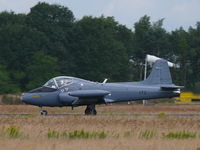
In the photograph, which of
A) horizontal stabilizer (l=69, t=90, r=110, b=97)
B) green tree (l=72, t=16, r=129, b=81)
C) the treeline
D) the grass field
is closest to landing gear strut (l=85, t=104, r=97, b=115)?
horizontal stabilizer (l=69, t=90, r=110, b=97)

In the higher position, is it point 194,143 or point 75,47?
point 75,47

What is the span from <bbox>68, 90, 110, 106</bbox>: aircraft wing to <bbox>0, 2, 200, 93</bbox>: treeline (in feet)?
111

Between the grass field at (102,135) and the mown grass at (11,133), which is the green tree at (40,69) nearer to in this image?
the grass field at (102,135)

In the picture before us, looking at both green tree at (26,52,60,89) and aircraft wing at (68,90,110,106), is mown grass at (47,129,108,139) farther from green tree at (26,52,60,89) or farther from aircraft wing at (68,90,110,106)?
green tree at (26,52,60,89)

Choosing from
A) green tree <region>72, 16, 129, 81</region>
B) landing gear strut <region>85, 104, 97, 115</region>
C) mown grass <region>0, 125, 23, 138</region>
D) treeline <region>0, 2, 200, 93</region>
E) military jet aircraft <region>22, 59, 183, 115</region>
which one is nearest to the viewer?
mown grass <region>0, 125, 23, 138</region>

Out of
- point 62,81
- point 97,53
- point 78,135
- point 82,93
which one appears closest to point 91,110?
point 82,93

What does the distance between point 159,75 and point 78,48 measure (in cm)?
4748

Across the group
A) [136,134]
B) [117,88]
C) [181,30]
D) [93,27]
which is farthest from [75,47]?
[136,134]

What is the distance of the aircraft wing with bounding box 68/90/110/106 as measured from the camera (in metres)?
34.1

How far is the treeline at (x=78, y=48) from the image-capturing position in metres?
75.0

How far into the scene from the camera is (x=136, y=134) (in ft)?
71.9

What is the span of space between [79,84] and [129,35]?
64.4 m

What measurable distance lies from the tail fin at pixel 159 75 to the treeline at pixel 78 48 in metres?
32.3

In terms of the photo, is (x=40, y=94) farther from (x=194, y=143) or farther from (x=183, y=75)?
(x=183, y=75)
